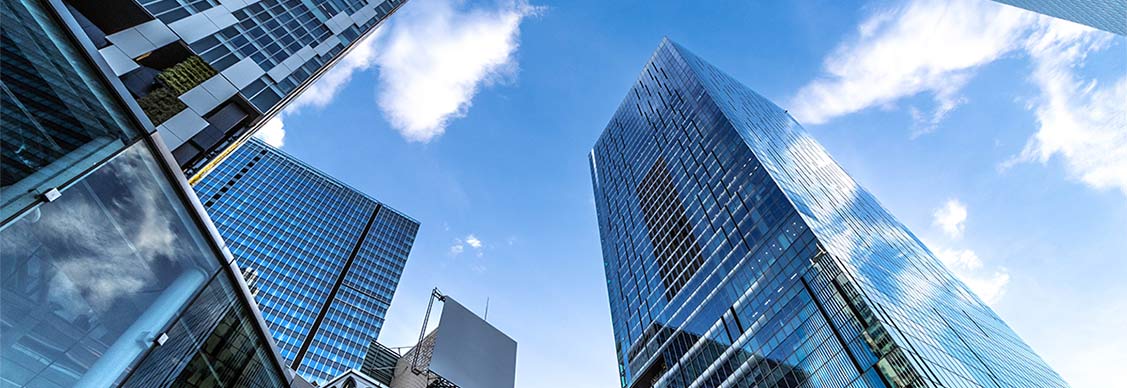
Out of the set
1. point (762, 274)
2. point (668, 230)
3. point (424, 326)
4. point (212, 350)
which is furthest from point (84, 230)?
point (668, 230)

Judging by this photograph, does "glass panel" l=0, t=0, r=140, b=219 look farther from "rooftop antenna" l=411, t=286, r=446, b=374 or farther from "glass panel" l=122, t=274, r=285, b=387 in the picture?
"rooftop antenna" l=411, t=286, r=446, b=374

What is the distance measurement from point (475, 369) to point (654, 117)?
296ft

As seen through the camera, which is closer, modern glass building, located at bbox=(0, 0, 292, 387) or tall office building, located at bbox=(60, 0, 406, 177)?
modern glass building, located at bbox=(0, 0, 292, 387)

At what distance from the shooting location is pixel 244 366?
9430 millimetres

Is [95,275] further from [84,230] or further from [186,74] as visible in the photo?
[186,74]

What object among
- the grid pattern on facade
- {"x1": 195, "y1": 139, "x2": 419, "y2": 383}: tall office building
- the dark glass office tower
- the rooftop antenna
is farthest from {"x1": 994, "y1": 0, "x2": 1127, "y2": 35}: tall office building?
{"x1": 195, "y1": 139, "x2": 419, "y2": 383}: tall office building

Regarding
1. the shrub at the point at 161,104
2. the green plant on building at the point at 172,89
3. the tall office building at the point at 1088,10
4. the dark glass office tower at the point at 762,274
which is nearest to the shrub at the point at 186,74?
the green plant on building at the point at 172,89

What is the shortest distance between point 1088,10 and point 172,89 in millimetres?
99793

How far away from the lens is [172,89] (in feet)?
93.6

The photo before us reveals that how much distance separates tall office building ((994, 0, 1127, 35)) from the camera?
59562mm

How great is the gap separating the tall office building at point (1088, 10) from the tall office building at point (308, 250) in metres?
128

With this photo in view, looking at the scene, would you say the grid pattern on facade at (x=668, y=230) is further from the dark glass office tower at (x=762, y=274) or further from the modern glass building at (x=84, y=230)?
the modern glass building at (x=84, y=230)

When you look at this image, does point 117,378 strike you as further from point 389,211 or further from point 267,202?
point 389,211

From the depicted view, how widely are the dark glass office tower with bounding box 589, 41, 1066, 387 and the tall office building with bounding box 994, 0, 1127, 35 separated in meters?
35.8
